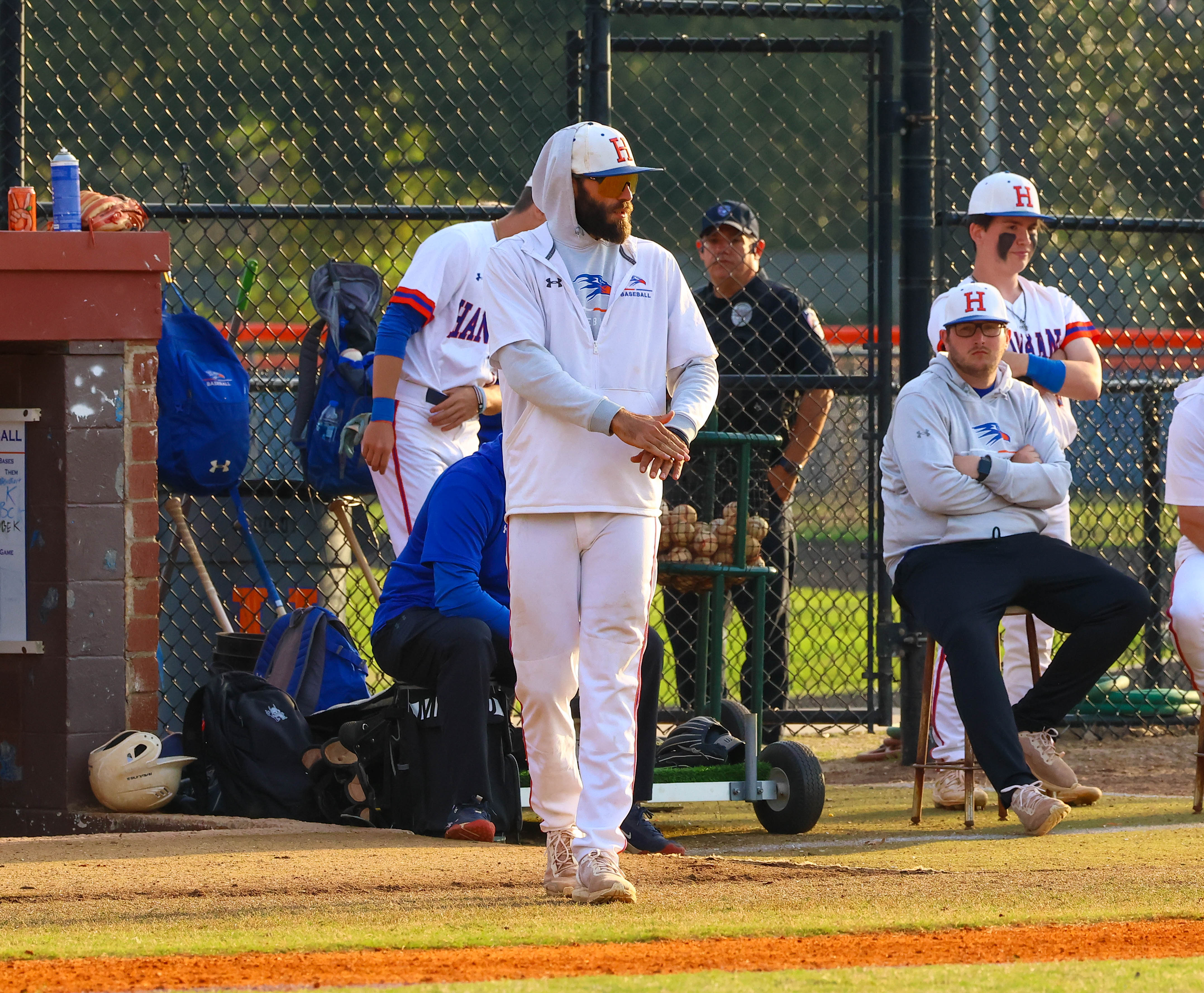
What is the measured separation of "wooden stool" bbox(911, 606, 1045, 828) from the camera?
5.79 m

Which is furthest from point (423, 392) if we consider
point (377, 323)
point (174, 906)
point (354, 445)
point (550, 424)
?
point (174, 906)

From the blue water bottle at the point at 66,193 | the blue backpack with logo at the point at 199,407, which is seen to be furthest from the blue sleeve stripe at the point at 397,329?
the blue water bottle at the point at 66,193

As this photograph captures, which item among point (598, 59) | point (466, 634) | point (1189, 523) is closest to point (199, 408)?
point (466, 634)

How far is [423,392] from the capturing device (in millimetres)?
6223

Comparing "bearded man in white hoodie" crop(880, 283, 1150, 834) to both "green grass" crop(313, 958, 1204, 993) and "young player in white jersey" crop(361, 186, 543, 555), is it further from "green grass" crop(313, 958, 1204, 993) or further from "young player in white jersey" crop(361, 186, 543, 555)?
"green grass" crop(313, 958, 1204, 993)

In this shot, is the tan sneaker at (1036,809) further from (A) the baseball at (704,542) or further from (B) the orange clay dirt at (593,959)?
(B) the orange clay dirt at (593,959)

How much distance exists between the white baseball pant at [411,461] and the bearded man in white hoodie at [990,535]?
1583mm

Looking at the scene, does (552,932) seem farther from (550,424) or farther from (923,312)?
(923,312)

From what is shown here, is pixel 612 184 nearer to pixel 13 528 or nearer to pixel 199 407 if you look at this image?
pixel 199 407

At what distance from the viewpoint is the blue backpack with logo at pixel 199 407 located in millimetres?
6227

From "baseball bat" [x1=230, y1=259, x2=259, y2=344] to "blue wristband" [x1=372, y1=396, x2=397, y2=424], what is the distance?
33.4 inches

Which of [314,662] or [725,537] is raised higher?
[725,537]

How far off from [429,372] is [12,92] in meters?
2.00

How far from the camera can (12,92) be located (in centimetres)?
668
